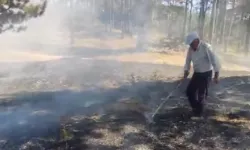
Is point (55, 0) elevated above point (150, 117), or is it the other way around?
point (55, 0)

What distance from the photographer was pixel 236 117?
25.7 ft

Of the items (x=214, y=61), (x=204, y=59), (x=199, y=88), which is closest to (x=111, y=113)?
(x=199, y=88)

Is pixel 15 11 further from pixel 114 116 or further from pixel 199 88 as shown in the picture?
pixel 199 88

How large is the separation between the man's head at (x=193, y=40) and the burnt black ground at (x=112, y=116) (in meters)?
1.46

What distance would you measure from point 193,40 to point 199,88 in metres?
0.99

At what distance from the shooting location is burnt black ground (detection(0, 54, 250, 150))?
20.4 ft

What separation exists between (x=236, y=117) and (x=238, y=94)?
8.62 ft

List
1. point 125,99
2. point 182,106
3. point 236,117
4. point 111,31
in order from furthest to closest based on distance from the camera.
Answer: point 111,31
point 125,99
point 182,106
point 236,117

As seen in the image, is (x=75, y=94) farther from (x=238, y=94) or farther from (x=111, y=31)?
(x=111, y=31)

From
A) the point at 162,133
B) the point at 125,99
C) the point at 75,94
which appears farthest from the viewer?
the point at 75,94

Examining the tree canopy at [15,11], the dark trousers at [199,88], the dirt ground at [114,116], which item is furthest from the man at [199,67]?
the tree canopy at [15,11]

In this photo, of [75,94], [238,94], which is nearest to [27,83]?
[75,94]

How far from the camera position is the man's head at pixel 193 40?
732cm

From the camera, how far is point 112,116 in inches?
298
